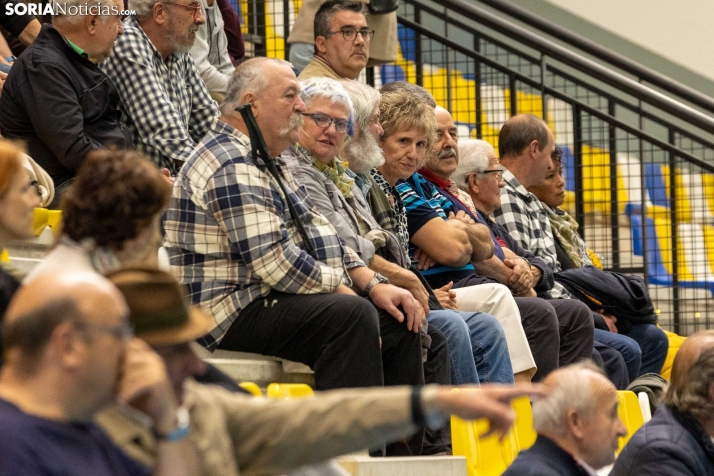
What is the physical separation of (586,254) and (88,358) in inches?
195

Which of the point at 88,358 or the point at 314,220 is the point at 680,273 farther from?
the point at 88,358

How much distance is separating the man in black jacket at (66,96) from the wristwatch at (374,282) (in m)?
0.98

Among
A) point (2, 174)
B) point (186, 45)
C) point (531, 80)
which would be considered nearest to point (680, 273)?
point (531, 80)

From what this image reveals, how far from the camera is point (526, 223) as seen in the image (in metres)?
5.82

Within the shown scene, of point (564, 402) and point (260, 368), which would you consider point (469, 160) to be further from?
point (564, 402)

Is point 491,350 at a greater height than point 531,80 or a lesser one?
lesser

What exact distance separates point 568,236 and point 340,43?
1.63m

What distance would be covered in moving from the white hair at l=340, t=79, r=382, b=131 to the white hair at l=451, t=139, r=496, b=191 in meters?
0.96

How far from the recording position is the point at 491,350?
4422 mm

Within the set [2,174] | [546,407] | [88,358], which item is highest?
[2,174]

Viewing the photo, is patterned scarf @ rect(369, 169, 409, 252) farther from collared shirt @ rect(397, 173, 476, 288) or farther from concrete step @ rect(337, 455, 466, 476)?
concrete step @ rect(337, 455, 466, 476)

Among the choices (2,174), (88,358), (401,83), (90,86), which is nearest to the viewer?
(88,358)

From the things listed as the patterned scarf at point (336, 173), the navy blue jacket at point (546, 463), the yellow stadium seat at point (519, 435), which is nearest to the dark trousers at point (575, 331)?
the yellow stadium seat at point (519, 435)

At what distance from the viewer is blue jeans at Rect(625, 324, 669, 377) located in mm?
5918
